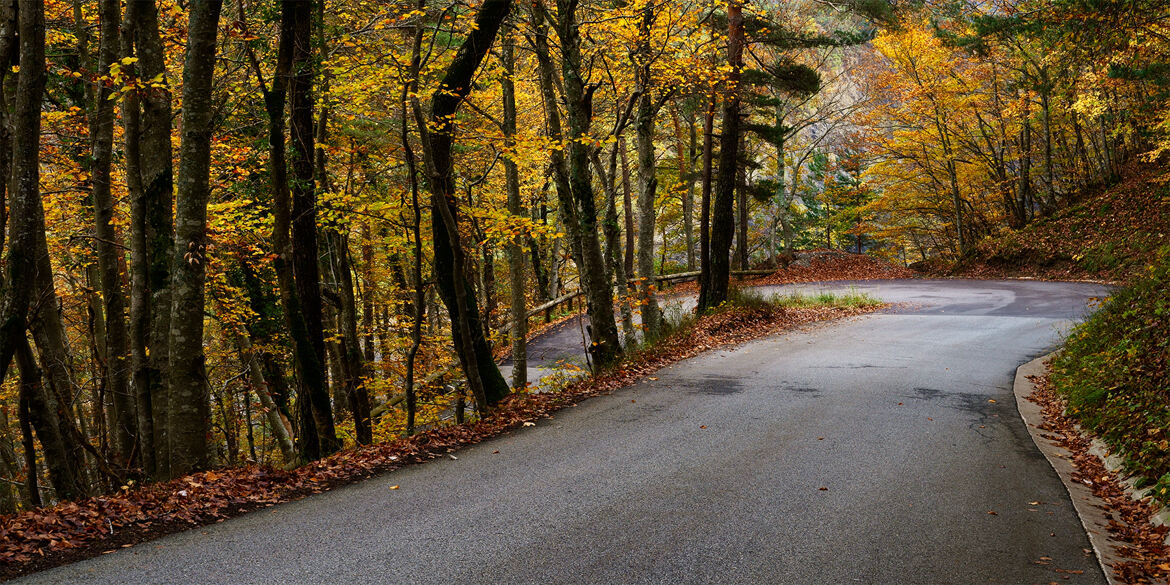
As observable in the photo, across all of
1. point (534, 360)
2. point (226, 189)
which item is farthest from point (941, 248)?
point (226, 189)

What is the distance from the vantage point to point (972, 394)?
403 inches

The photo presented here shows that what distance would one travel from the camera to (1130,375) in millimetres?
8172

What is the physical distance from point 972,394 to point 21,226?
38.5 feet

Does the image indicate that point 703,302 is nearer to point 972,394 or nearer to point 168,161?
point 972,394

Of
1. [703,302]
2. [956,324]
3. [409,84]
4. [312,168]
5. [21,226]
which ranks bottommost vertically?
[956,324]

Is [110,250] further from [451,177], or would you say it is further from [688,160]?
[688,160]

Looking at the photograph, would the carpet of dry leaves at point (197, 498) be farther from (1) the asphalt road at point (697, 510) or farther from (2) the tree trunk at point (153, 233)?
(2) the tree trunk at point (153, 233)

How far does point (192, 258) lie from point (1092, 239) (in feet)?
95.7

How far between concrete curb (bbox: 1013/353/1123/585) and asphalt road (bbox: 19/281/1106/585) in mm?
102

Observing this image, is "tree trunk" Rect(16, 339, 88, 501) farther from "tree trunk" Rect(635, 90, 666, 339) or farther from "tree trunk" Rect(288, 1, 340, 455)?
"tree trunk" Rect(635, 90, 666, 339)

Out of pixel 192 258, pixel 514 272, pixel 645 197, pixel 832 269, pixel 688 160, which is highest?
pixel 688 160

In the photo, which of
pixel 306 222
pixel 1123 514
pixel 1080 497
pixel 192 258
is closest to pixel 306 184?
pixel 306 222

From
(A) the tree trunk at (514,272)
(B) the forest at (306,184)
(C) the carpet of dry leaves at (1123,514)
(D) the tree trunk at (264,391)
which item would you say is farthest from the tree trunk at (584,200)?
(C) the carpet of dry leaves at (1123,514)

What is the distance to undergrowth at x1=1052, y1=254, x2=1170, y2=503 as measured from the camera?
21.4 feet
